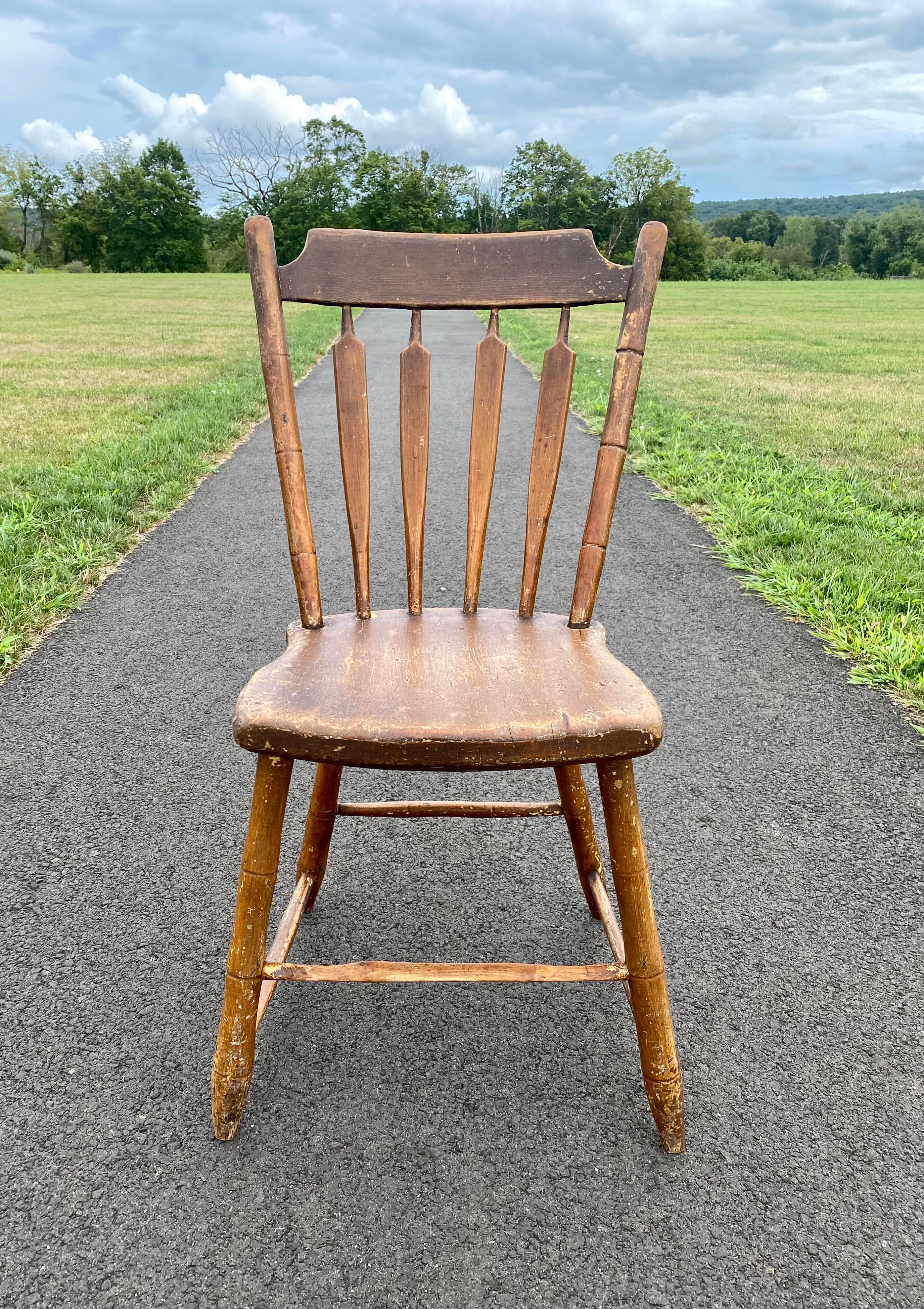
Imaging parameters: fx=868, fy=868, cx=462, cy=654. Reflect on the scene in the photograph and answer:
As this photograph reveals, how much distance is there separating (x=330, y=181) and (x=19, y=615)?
173 ft

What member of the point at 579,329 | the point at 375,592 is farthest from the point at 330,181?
the point at 375,592

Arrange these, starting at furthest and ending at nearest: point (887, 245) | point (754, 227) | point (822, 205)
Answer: point (822, 205)
point (754, 227)
point (887, 245)

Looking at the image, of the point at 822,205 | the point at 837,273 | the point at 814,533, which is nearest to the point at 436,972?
the point at 814,533

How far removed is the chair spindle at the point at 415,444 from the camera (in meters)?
1.74

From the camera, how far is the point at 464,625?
1729 millimetres

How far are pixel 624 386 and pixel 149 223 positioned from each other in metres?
58.8

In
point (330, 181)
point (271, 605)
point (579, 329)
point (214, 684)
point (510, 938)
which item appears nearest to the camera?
point (510, 938)

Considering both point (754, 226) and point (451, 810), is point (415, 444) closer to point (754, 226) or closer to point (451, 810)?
point (451, 810)

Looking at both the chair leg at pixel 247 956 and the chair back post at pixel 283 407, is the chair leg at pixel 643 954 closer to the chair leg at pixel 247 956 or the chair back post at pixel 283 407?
the chair leg at pixel 247 956

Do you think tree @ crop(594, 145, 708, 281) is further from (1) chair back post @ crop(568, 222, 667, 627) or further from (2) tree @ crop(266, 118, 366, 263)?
(1) chair back post @ crop(568, 222, 667, 627)

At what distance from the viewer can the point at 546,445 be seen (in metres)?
1.71

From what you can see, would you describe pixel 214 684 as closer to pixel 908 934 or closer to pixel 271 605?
pixel 271 605

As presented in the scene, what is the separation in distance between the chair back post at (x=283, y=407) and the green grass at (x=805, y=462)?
2.12 metres

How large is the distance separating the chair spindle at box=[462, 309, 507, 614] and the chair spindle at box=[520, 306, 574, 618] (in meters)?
0.08
